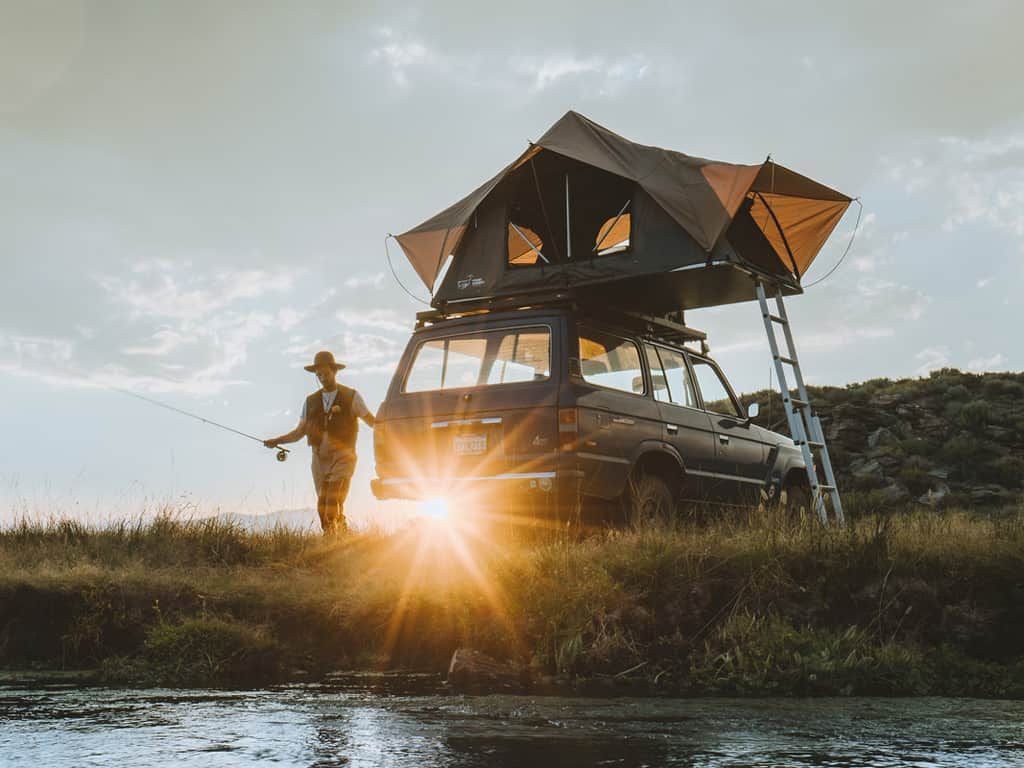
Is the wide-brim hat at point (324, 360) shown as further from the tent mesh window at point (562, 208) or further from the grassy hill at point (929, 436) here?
the grassy hill at point (929, 436)

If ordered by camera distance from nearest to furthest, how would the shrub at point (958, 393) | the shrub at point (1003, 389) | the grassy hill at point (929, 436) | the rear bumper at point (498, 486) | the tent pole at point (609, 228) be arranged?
1. the rear bumper at point (498, 486)
2. the tent pole at point (609, 228)
3. the grassy hill at point (929, 436)
4. the shrub at point (958, 393)
5. the shrub at point (1003, 389)

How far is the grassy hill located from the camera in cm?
1855

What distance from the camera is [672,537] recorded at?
25.3 feet

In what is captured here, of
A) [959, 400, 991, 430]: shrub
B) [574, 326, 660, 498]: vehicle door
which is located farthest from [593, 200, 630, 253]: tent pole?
[959, 400, 991, 430]: shrub

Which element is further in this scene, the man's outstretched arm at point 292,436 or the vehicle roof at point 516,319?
the man's outstretched arm at point 292,436

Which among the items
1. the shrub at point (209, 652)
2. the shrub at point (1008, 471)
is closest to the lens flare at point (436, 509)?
the shrub at point (209, 652)

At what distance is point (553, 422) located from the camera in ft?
27.8

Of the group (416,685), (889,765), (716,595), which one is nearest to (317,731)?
(416,685)

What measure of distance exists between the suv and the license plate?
0.01 meters

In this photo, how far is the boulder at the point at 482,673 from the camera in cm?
634

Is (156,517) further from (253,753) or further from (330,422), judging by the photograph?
(253,753)

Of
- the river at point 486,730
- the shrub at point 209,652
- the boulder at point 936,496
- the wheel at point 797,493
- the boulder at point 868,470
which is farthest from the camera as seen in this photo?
the boulder at point 868,470

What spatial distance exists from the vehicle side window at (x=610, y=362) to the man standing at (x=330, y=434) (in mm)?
2758

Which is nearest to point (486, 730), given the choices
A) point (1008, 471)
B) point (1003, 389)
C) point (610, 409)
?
point (610, 409)
